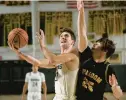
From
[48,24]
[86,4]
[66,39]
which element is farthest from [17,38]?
[86,4]

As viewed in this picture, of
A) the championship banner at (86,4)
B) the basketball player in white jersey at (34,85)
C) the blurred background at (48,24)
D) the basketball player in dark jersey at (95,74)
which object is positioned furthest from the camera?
the championship banner at (86,4)

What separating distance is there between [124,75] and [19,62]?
92.9 inches

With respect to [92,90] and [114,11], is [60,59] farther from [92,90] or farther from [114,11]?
[114,11]

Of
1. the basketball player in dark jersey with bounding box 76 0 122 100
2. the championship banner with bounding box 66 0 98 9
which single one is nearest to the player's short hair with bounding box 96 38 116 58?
the basketball player in dark jersey with bounding box 76 0 122 100

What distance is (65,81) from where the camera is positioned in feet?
11.1

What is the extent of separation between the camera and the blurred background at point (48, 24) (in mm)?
7379

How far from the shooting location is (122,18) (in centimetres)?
751

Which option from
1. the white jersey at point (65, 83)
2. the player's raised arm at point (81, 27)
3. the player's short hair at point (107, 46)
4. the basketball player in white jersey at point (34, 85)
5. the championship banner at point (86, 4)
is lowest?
the basketball player in white jersey at point (34, 85)

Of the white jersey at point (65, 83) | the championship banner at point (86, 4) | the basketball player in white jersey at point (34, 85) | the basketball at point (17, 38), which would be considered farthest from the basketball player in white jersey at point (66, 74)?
the championship banner at point (86, 4)

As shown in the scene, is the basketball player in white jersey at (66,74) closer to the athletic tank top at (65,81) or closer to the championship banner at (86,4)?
the athletic tank top at (65,81)

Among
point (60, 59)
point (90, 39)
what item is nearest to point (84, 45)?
point (60, 59)

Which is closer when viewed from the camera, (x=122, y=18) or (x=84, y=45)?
(x=84, y=45)

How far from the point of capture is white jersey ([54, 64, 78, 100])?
11.0 ft

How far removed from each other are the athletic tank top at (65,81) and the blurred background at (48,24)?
3.89 metres
